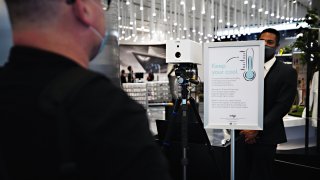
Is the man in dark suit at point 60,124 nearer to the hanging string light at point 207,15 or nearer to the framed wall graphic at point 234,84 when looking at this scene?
the framed wall graphic at point 234,84

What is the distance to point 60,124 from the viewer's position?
Result: 20.0 inches

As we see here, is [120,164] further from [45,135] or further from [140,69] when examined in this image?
[140,69]

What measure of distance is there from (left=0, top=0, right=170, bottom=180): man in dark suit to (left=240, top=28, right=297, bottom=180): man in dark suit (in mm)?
1972

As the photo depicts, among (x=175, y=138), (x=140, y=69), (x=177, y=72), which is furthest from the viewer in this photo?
(x=140, y=69)

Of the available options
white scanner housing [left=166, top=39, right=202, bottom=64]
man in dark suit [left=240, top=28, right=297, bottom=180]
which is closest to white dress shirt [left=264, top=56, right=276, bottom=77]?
man in dark suit [left=240, top=28, right=297, bottom=180]

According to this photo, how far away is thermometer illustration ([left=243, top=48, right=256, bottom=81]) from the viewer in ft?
6.96

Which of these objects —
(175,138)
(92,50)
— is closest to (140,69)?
(175,138)

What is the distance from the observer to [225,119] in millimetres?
2215

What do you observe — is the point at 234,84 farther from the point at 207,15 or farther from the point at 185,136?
the point at 207,15

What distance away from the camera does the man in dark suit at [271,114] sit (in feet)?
7.67

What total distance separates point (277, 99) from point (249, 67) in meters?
0.44

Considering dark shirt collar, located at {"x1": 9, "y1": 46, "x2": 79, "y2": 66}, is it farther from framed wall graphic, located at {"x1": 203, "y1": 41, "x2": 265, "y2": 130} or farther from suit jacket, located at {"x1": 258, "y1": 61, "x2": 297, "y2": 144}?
suit jacket, located at {"x1": 258, "y1": 61, "x2": 297, "y2": 144}

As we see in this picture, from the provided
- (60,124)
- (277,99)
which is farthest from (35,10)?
(277,99)

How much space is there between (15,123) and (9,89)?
0.21ft
